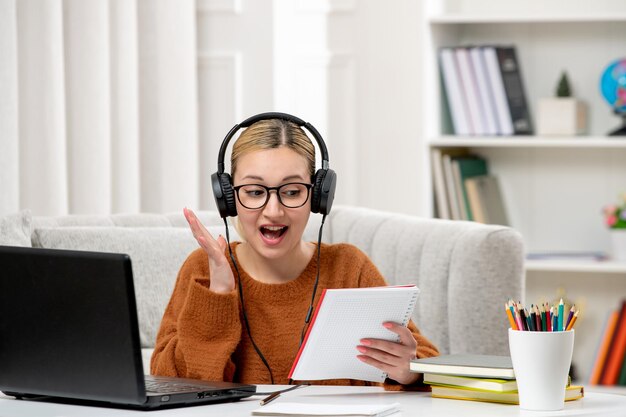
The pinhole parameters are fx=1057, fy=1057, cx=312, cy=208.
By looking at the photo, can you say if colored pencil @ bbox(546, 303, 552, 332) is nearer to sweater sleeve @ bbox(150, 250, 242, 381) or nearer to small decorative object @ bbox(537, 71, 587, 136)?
sweater sleeve @ bbox(150, 250, 242, 381)

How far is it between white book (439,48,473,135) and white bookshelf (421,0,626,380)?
4cm

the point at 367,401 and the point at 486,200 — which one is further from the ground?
the point at 486,200

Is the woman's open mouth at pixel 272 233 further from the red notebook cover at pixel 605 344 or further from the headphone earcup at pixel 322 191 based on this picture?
the red notebook cover at pixel 605 344

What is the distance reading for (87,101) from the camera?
2.85 metres

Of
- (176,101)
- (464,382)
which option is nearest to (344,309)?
(464,382)

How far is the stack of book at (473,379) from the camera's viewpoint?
1.28m

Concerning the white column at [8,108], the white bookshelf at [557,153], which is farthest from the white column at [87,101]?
the white bookshelf at [557,153]

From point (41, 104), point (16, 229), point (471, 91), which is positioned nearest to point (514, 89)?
point (471, 91)

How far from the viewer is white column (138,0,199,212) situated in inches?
126

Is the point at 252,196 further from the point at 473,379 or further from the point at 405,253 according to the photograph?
the point at 405,253

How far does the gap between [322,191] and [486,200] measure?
6.40 ft

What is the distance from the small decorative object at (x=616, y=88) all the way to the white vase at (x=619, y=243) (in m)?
0.31

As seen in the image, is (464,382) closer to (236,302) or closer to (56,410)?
(236,302)

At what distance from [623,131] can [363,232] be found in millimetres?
1339
